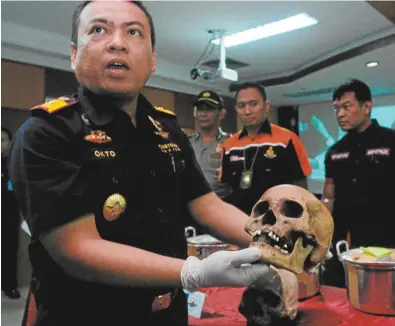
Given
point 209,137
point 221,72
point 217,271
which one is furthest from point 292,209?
point 221,72

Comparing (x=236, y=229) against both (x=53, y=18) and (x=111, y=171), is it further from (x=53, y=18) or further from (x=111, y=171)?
(x=53, y=18)

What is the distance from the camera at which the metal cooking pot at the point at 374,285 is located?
3.53 ft

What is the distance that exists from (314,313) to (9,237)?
353 cm

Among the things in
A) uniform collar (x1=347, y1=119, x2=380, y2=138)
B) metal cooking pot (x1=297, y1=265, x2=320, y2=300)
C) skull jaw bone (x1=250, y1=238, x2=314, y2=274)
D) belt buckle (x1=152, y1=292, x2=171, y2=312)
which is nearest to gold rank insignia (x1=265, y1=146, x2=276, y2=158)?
uniform collar (x1=347, y1=119, x2=380, y2=138)

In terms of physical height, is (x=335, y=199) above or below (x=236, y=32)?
below

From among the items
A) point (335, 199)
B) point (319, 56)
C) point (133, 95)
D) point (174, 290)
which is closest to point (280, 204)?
point (174, 290)

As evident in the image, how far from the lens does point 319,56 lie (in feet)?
16.9

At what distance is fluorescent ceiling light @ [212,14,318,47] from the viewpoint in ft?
12.7

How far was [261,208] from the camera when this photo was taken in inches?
35.5

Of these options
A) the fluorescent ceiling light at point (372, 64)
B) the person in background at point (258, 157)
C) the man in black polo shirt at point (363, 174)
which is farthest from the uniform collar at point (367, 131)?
the fluorescent ceiling light at point (372, 64)

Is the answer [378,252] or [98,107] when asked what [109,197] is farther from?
[378,252]

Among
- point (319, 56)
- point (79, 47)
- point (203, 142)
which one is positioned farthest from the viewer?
point (319, 56)

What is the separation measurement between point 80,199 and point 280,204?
428 mm

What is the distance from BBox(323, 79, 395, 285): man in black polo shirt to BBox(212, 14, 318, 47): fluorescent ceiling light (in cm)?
184
